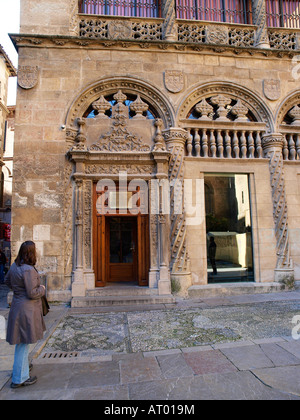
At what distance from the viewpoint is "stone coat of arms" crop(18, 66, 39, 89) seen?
8172mm

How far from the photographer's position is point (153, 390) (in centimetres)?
317

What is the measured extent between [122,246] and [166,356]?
484 cm

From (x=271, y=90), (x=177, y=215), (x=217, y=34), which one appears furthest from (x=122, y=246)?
(x=217, y=34)

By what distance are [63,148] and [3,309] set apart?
460cm

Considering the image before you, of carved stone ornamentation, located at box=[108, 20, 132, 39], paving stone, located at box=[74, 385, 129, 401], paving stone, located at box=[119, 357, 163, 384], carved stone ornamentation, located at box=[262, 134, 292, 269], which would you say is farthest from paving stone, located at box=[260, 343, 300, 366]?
carved stone ornamentation, located at box=[108, 20, 132, 39]

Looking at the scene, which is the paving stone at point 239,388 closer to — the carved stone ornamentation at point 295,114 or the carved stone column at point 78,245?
the carved stone column at point 78,245

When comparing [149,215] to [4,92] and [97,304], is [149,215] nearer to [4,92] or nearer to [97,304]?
[97,304]

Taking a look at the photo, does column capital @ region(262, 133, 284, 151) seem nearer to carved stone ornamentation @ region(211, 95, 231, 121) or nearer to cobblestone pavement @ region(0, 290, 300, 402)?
carved stone ornamentation @ region(211, 95, 231, 121)

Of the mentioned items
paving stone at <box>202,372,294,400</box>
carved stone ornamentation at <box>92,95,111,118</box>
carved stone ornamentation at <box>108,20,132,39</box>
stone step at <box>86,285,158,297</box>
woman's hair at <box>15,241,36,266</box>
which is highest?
carved stone ornamentation at <box>108,20,132,39</box>

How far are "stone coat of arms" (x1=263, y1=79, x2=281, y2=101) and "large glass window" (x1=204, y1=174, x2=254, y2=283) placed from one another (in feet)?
9.42

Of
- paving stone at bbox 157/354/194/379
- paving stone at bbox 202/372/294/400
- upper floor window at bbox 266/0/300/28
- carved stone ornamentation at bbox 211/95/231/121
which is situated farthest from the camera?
upper floor window at bbox 266/0/300/28

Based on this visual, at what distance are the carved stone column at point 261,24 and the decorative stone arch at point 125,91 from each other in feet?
13.0

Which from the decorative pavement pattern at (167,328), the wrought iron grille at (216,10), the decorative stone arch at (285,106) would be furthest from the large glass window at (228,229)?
the wrought iron grille at (216,10)

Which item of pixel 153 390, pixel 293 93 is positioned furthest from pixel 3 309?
pixel 293 93
